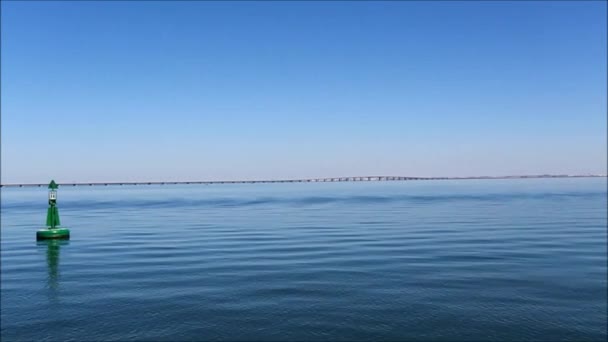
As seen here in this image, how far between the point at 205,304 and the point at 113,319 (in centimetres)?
318

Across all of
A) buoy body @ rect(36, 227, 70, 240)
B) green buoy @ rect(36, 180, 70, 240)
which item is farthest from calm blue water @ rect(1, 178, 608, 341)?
green buoy @ rect(36, 180, 70, 240)

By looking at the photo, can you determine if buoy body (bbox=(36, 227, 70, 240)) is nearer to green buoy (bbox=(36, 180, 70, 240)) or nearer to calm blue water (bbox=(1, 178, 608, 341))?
green buoy (bbox=(36, 180, 70, 240))

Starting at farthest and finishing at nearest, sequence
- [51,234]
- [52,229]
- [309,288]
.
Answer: [52,229] → [51,234] → [309,288]

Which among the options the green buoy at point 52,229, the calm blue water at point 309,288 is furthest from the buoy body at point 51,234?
the calm blue water at point 309,288

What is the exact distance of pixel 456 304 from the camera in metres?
16.3

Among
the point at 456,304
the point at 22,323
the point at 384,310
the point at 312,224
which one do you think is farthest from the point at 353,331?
the point at 312,224

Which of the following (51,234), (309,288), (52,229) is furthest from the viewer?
(52,229)

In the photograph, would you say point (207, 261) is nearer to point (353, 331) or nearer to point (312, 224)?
point (353, 331)

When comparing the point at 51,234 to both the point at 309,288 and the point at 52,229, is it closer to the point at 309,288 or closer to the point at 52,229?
the point at 52,229

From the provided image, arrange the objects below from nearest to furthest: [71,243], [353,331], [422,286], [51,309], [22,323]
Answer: [353,331], [22,323], [51,309], [422,286], [71,243]

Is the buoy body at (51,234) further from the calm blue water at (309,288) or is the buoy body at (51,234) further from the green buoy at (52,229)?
the calm blue water at (309,288)

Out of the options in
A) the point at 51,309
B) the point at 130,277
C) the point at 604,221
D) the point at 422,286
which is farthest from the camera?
the point at 604,221

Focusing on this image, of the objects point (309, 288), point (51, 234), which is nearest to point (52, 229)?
point (51, 234)

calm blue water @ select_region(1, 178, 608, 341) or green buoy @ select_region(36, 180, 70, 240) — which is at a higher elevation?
green buoy @ select_region(36, 180, 70, 240)
